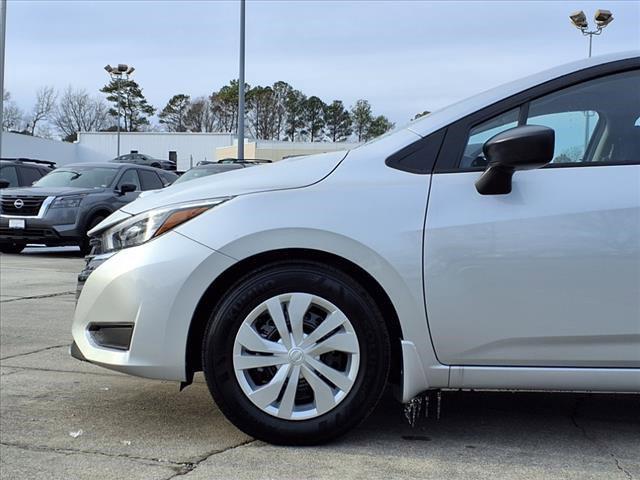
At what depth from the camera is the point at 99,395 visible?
4.09m

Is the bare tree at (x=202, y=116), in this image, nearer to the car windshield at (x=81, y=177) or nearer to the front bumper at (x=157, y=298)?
the car windshield at (x=81, y=177)

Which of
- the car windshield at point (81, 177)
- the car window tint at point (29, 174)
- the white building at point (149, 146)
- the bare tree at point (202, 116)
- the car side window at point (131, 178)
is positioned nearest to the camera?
the car windshield at point (81, 177)

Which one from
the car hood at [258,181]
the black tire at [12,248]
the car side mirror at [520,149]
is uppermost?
the car side mirror at [520,149]

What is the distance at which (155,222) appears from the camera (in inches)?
129

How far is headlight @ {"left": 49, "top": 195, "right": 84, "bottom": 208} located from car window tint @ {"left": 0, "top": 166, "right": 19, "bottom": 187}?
10.9 ft

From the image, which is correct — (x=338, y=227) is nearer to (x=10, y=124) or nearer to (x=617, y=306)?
(x=617, y=306)

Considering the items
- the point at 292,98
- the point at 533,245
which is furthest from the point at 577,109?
the point at 292,98

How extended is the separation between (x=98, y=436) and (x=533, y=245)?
217 cm

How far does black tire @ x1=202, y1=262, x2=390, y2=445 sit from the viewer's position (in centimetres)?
315

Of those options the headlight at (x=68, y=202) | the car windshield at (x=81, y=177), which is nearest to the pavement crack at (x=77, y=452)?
the headlight at (x=68, y=202)

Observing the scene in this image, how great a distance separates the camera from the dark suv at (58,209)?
1223 cm

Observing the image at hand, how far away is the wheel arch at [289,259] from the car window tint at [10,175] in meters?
13.2

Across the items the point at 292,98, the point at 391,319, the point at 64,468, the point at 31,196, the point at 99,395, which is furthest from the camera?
the point at 292,98

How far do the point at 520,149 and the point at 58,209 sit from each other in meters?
10.6
